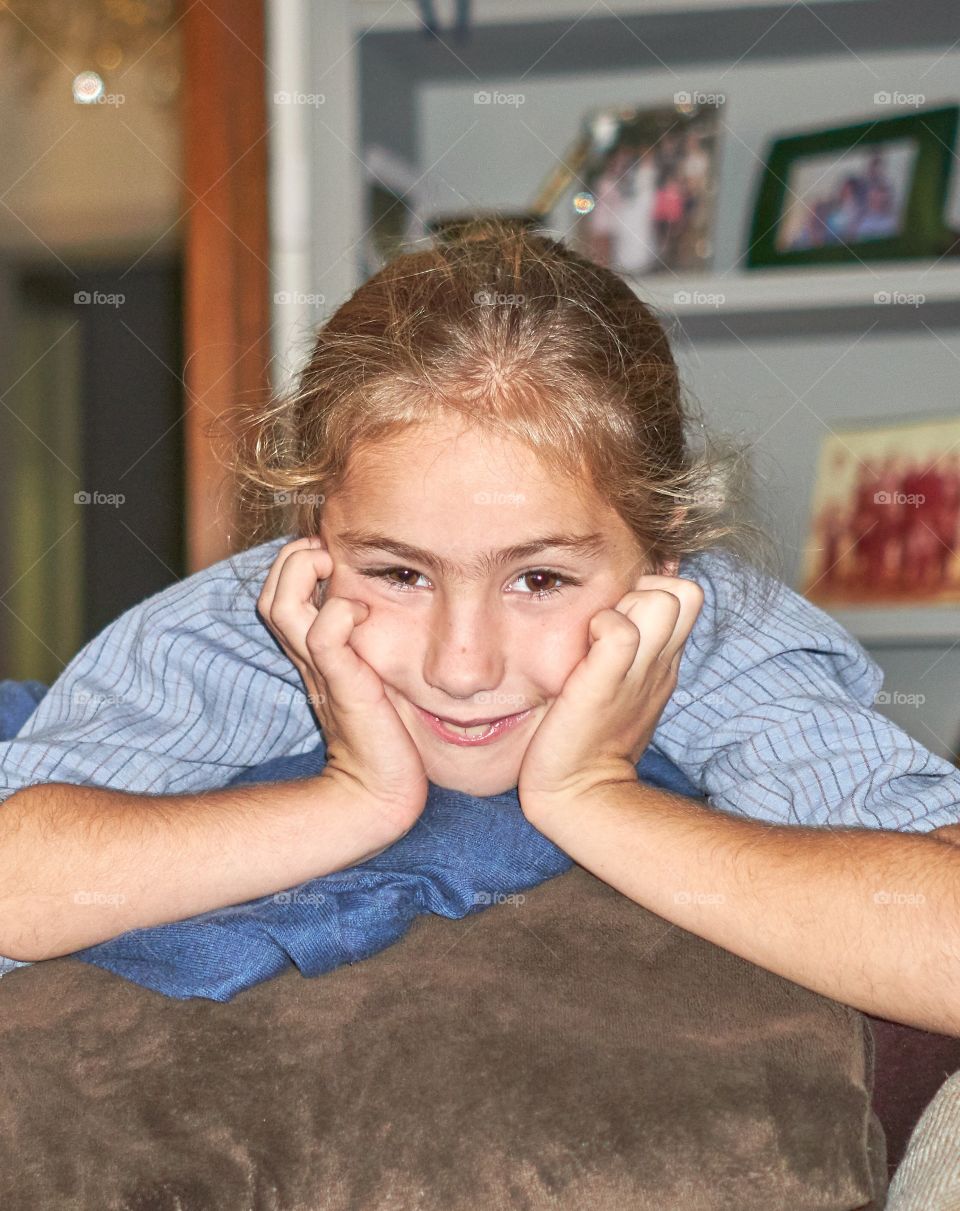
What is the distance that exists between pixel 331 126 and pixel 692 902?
5.43 feet

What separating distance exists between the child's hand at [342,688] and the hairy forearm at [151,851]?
2 cm

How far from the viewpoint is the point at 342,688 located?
966 mm

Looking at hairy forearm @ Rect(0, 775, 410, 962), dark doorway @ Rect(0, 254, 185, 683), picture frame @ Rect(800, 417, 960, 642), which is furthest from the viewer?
dark doorway @ Rect(0, 254, 185, 683)

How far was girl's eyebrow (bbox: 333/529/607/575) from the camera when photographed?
0.93 metres

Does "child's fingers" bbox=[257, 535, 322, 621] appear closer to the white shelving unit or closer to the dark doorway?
the white shelving unit

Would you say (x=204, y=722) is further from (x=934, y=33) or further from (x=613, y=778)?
(x=934, y=33)

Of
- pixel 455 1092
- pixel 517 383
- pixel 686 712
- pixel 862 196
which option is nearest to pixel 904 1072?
pixel 455 1092

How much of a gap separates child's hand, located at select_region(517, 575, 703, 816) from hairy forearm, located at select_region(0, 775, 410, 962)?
11 cm

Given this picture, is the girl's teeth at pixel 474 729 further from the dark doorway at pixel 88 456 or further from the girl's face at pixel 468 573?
the dark doorway at pixel 88 456

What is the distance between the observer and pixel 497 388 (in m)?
0.97

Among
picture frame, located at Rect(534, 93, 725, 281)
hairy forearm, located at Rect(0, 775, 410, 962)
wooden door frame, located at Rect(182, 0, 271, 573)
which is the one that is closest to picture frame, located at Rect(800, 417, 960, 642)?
picture frame, located at Rect(534, 93, 725, 281)

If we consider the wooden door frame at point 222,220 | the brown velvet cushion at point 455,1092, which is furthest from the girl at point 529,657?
the wooden door frame at point 222,220

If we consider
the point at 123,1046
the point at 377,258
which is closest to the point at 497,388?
the point at 123,1046

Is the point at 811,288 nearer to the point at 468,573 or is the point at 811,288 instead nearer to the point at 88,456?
the point at 468,573
